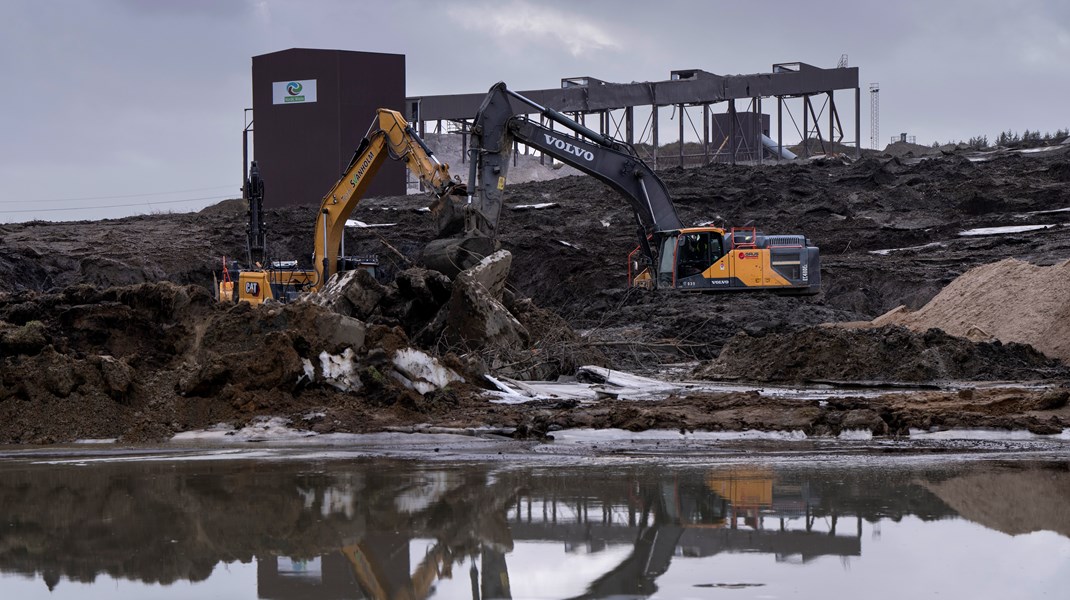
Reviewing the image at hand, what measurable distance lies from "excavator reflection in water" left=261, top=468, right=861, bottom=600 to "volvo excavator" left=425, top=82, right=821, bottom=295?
1645cm

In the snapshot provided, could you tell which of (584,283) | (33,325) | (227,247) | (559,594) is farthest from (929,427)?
(227,247)

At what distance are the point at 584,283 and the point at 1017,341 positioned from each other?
1813cm

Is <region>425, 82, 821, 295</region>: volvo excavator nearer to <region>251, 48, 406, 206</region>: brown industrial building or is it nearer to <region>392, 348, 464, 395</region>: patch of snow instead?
<region>392, 348, 464, 395</region>: patch of snow

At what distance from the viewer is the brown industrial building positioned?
4825 cm

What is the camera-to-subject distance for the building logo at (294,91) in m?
48.5

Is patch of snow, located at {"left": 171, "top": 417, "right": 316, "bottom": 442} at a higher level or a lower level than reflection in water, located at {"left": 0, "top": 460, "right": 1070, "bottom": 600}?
lower

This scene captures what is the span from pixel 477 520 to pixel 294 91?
43.9 metres

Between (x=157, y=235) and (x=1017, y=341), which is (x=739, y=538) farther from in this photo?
(x=157, y=235)

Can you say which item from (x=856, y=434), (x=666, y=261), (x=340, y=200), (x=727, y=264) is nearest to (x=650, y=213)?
(x=666, y=261)

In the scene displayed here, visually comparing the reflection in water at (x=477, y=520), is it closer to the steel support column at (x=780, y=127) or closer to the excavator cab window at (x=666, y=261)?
the excavator cab window at (x=666, y=261)

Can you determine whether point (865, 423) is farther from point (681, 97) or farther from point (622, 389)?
point (681, 97)

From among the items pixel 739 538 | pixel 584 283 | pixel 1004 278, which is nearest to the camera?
pixel 739 538

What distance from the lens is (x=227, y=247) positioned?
139 ft

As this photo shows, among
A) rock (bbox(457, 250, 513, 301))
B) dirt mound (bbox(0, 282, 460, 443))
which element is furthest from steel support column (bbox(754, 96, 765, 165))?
dirt mound (bbox(0, 282, 460, 443))
